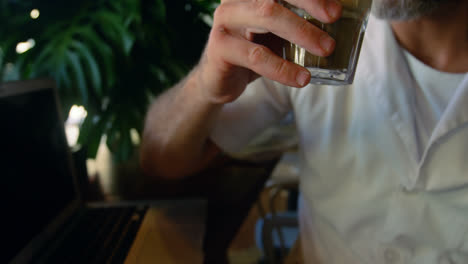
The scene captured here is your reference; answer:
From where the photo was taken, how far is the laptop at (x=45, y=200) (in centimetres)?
48

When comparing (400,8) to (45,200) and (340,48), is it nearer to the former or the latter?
(340,48)

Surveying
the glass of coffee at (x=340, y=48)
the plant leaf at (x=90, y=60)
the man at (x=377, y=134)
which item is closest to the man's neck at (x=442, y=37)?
the man at (x=377, y=134)

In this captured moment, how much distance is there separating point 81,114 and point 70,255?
1.21ft

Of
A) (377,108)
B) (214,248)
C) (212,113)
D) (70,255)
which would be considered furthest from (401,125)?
(70,255)

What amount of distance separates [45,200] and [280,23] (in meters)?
0.52

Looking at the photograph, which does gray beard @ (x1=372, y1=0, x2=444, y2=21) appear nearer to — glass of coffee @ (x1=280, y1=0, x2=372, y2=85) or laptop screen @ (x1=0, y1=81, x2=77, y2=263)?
glass of coffee @ (x1=280, y1=0, x2=372, y2=85)

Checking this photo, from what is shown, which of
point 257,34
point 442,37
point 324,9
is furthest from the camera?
point 442,37

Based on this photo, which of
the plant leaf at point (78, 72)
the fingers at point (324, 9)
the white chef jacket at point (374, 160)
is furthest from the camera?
the plant leaf at point (78, 72)

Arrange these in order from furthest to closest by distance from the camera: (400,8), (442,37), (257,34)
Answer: (442,37), (400,8), (257,34)

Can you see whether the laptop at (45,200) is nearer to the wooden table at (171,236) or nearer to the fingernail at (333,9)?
the wooden table at (171,236)

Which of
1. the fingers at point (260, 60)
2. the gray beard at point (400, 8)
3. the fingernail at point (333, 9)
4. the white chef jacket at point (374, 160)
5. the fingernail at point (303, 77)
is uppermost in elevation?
the fingernail at point (333, 9)

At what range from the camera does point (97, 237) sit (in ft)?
1.78

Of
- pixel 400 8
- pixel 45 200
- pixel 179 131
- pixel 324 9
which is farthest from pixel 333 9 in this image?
pixel 45 200

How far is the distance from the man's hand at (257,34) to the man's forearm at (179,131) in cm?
11
